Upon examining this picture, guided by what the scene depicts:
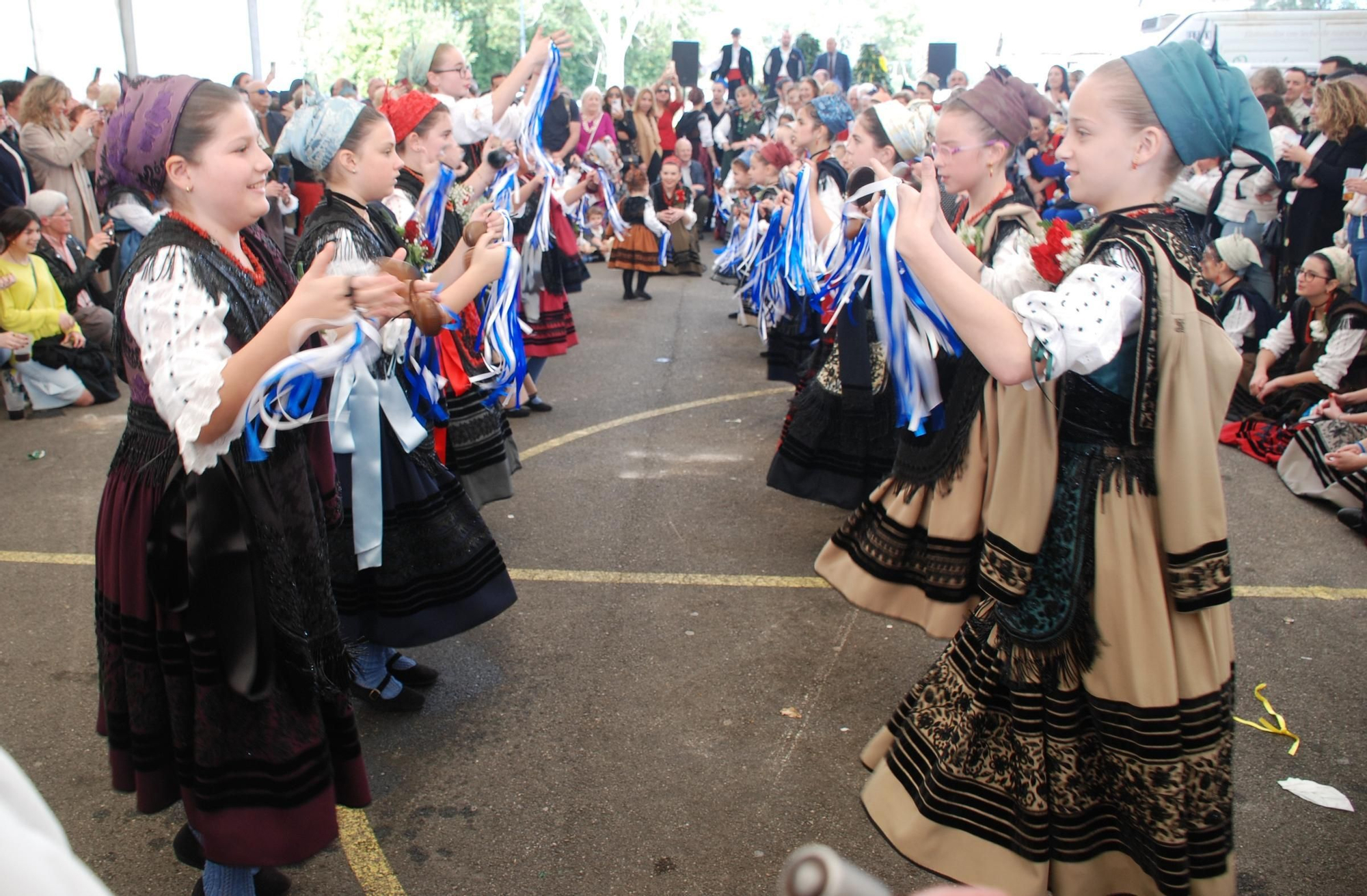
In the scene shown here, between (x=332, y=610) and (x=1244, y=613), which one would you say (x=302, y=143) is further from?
(x=1244, y=613)

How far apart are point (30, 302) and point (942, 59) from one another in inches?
640

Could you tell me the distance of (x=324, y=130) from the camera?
3.31 metres

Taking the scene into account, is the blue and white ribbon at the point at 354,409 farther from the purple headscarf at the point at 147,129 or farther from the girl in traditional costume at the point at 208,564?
the purple headscarf at the point at 147,129

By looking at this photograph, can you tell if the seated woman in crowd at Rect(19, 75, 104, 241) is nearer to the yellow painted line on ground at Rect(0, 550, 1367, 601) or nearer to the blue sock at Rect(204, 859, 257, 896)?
the yellow painted line on ground at Rect(0, 550, 1367, 601)

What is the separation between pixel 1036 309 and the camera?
6.47 ft

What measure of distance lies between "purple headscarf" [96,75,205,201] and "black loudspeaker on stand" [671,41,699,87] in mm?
19959

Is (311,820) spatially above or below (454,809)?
above

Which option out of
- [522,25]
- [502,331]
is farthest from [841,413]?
[522,25]

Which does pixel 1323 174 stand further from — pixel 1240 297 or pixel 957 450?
pixel 957 450

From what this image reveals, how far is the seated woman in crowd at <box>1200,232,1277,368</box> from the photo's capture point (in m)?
7.54

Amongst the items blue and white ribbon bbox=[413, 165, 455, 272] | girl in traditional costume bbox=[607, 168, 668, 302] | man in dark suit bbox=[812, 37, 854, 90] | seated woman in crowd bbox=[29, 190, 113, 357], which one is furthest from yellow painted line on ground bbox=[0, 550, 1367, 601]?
man in dark suit bbox=[812, 37, 854, 90]

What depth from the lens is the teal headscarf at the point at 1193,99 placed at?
215 cm

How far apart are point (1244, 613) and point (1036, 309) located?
306 centimetres

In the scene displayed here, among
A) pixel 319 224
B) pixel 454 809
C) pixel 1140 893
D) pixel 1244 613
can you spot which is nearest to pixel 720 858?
pixel 454 809
